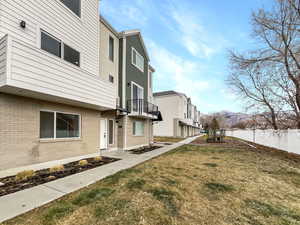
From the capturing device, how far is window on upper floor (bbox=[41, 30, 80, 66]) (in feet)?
19.9

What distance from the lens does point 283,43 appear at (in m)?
10.2

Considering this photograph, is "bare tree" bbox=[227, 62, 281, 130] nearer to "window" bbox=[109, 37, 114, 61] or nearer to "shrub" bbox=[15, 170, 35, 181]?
"window" bbox=[109, 37, 114, 61]

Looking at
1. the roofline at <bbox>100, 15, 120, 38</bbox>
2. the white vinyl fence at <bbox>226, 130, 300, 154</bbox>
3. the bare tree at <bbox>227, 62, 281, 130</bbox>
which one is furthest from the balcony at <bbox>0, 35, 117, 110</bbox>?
the white vinyl fence at <bbox>226, 130, 300, 154</bbox>

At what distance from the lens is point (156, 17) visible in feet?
39.4

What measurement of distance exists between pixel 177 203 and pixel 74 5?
32.5ft

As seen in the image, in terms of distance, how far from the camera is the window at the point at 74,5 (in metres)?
7.05

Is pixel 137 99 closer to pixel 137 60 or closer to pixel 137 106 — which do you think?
pixel 137 106

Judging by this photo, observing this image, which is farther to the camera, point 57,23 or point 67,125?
point 67,125

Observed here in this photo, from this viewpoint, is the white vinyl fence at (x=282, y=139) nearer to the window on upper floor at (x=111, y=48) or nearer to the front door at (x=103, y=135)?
the front door at (x=103, y=135)

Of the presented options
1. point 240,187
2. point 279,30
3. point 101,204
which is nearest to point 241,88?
point 279,30

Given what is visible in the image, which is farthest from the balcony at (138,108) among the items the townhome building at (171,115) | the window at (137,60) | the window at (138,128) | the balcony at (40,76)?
the townhome building at (171,115)

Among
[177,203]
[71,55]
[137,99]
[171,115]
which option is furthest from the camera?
[171,115]

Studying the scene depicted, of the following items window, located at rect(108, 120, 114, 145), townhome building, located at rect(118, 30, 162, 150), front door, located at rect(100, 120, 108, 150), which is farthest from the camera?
townhome building, located at rect(118, 30, 162, 150)

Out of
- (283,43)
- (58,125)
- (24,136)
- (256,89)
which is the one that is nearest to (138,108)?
(58,125)
